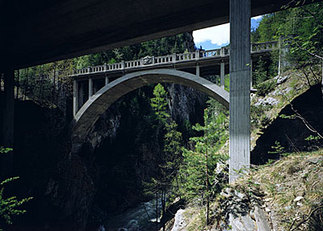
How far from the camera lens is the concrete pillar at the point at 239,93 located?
18.2 feet

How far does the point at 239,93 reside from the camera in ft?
19.2

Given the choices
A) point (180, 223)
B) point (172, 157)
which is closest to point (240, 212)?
point (180, 223)

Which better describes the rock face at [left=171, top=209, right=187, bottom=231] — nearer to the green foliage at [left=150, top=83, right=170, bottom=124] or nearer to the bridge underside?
the bridge underside

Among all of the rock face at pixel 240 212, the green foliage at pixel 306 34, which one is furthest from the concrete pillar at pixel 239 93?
the rock face at pixel 240 212

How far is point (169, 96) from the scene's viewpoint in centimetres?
2759

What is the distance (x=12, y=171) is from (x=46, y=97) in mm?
5676

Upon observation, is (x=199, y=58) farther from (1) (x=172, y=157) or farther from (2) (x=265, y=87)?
(1) (x=172, y=157)

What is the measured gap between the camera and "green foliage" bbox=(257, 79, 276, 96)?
28.0 ft

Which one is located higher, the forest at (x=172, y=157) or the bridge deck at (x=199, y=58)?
the bridge deck at (x=199, y=58)

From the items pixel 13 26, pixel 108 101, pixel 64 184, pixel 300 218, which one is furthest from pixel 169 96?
pixel 300 218

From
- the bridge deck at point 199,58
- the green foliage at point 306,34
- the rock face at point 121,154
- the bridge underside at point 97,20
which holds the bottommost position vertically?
the rock face at point 121,154

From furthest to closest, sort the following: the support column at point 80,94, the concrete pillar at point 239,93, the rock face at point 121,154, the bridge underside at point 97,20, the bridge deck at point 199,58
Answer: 1. the rock face at point 121,154
2. the support column at point 80,94
3. the bridge deck at point 199,58
4. the concrete pillar at point 239,93
5. the bridge underside at point 97,20

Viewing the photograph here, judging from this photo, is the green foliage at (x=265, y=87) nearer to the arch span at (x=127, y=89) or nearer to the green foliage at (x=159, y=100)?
the arch span at (x=127, y=89)

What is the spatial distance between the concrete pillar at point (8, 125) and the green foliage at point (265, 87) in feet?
44.4
